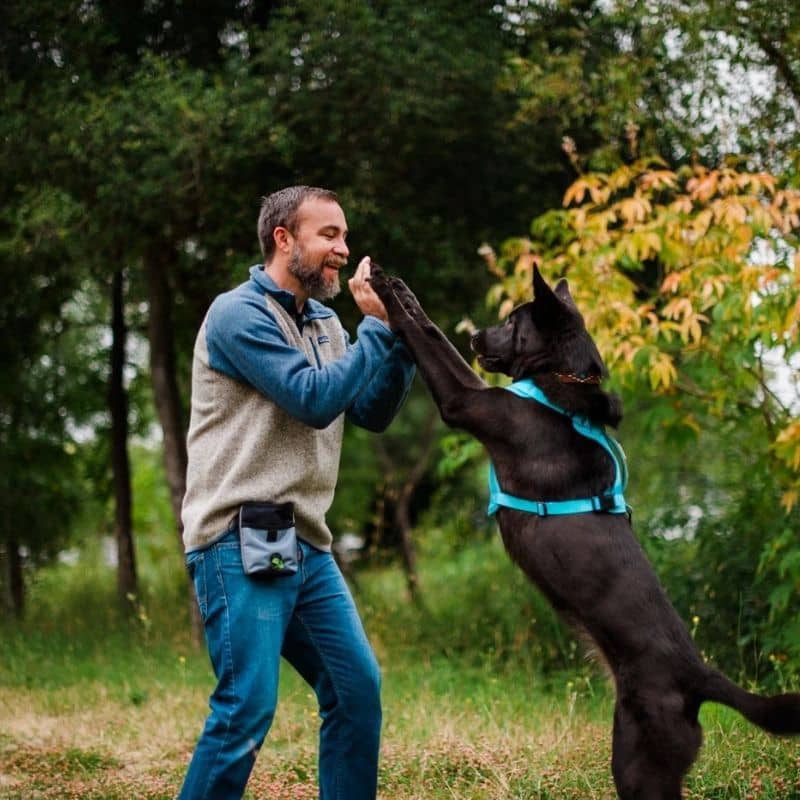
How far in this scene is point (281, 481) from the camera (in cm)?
333

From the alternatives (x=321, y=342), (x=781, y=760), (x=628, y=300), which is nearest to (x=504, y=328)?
(x=321, y=342)

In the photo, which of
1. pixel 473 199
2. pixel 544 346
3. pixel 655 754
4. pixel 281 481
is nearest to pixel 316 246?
pixel 281 481

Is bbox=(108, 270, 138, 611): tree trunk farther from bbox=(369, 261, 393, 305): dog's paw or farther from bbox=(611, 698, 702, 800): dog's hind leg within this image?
bbox=(611, 698, 702, 800): dog's hind leg

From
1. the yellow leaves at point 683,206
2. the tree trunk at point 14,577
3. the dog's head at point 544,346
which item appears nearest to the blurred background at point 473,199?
the yellow leaves at point 683,206

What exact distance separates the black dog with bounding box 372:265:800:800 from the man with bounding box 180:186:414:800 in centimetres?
25

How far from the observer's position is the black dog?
3.23 m

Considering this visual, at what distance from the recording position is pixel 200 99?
23.9 ft

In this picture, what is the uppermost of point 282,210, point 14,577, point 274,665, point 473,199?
point 473,199

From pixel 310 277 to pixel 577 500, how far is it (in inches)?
41.3

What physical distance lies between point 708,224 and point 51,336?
603cm

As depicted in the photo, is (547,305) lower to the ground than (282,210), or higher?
lower

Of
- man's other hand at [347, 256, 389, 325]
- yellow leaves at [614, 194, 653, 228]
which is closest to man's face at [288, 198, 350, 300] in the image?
man's other hand at [347, 256, 389, 325]

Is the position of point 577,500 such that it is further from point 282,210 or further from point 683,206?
point 683,206

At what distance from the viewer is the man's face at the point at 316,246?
11.4ft
